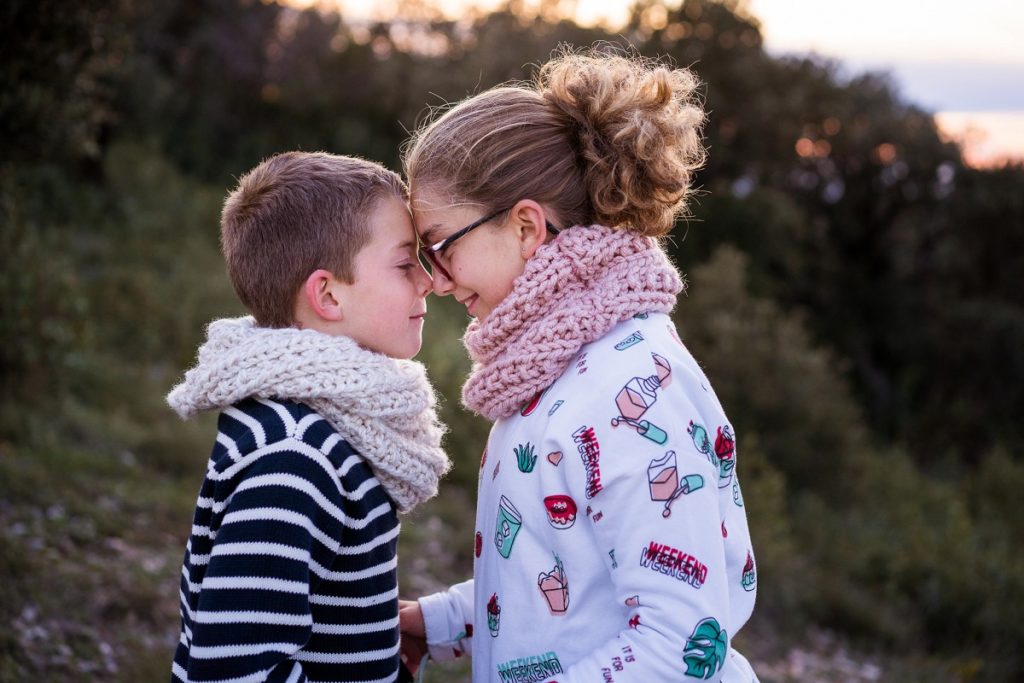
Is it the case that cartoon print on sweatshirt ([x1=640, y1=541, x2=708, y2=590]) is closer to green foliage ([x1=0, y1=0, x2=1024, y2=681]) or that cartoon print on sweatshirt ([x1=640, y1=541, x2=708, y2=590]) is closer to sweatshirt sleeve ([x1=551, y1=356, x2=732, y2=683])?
sweatshirt sleeve ([x1=551, y1=356, x2=732, y2=683])

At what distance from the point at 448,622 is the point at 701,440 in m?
0.88

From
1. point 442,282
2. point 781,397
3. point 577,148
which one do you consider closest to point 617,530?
point 442,282

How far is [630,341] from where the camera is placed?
5.61ft

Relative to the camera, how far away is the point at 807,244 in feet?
55.7

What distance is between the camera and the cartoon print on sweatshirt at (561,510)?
1.66m

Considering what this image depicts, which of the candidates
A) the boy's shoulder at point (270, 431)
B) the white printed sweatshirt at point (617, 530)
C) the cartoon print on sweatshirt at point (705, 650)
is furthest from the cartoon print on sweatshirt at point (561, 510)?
the boy's shoulder at point (270, 431)

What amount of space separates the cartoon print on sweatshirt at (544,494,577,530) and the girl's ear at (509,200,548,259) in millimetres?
497

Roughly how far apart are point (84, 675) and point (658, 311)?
258cm

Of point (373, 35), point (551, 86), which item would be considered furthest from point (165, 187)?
point (551, 86)

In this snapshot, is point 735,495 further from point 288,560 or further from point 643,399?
point 288,560

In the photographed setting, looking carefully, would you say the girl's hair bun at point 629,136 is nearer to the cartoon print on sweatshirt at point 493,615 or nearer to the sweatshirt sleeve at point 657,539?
the sweatshirt sleeve at point 657,539

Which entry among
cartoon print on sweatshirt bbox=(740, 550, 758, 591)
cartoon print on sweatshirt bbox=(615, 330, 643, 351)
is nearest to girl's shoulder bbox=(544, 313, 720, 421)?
cartoon print on sweatshirt bbox=(615, 330, 643, 351)

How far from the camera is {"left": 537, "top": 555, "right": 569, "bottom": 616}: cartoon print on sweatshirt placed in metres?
1.70

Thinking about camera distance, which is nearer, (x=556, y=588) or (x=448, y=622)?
(x=556, y=588)
